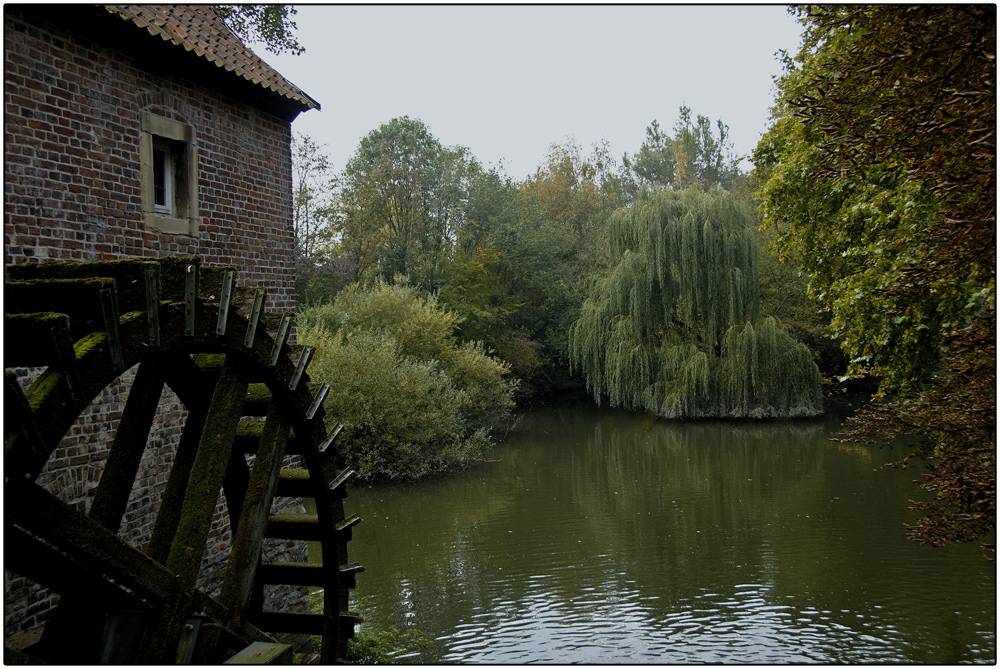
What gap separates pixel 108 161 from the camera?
5.67 m

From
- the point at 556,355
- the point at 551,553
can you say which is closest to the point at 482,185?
the point at 556,355

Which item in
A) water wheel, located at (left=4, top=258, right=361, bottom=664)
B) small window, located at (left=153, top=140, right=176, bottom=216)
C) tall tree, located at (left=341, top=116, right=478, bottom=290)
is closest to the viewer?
water wheel, located at (left=4, top=258, right=361, bottom=664)

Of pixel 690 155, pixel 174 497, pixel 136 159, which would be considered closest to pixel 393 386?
pixel 136 159

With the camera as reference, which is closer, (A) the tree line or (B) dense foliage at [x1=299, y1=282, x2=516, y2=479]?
(A) the tree line

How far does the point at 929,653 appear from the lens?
6.97 m

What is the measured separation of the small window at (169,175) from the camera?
6.02m

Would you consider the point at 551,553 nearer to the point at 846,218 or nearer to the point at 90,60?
the point at 846,218

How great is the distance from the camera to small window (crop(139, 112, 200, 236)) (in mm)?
6020

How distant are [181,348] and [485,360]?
1504cm

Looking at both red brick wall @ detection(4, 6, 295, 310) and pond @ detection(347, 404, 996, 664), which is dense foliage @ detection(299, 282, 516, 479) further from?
red brick wall @ detection(4, 6, 295, 310)

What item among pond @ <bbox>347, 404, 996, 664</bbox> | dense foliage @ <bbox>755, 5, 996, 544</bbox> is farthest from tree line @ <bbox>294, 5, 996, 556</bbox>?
pond @ <bbox>347, 404, 996, 664</bbox>

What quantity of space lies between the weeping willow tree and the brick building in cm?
1426

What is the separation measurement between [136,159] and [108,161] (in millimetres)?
285

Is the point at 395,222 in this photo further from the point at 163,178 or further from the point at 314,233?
the point at 163,178
